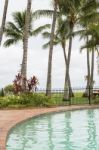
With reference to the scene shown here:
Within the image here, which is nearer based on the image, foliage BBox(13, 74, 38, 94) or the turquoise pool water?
the turquoise pool water

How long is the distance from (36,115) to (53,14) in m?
17.1

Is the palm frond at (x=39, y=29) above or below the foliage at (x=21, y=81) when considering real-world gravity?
above

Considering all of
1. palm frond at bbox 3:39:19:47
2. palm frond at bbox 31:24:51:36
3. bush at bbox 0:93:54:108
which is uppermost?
palm frond at bbox 31:24:51:36

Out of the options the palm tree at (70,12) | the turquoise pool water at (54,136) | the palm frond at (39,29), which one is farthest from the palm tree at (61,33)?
the turquoise pool water at (54,136)

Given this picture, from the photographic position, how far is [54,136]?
47.0 feet

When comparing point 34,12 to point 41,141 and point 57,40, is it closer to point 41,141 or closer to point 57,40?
point 57,40

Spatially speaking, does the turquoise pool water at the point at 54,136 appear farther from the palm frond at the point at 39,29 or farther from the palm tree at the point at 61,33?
the palm frond at the point at 39,29

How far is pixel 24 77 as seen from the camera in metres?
28.8

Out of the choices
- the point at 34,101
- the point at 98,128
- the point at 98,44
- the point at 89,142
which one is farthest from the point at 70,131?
the point at 98,44

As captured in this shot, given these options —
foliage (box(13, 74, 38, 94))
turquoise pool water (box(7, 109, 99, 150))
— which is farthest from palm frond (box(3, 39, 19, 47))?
turquoise pool water (box(7, 109, 99, 150))

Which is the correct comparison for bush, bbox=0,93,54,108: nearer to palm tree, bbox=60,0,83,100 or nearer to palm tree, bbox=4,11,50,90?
palm tree, bbox=60,0,83,100

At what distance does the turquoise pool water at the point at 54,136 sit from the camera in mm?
12266

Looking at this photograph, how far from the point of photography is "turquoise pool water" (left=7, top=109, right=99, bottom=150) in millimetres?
12266

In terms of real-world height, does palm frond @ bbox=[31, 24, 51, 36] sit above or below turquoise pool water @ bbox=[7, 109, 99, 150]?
above
